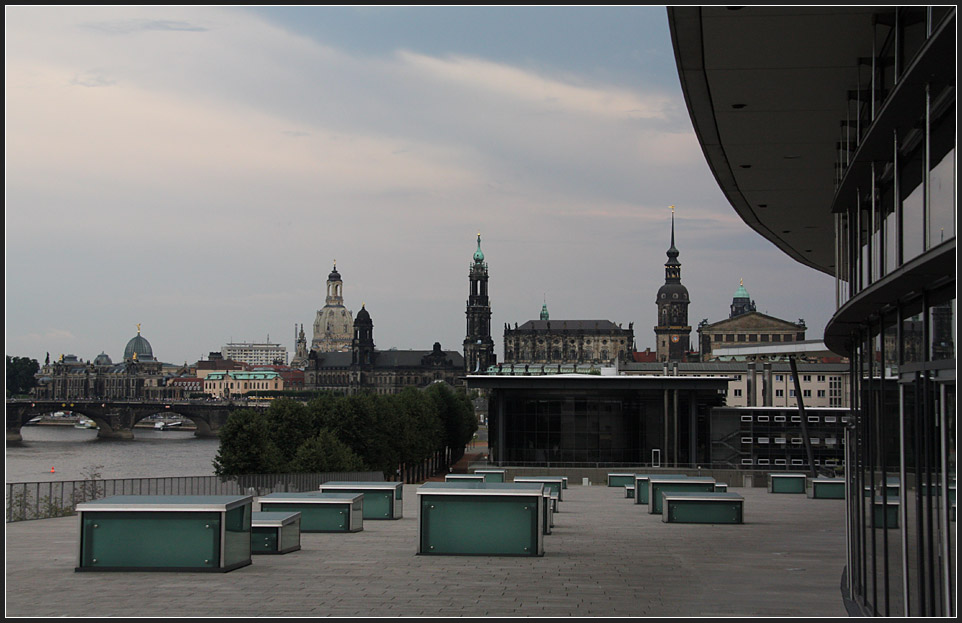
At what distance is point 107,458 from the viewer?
3915 inches

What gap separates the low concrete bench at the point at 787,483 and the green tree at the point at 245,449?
81.1 feet

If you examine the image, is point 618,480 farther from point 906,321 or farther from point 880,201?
point 906,321

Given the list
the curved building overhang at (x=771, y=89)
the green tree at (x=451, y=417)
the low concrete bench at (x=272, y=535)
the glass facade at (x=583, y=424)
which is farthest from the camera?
the green tree at (x=451, y=417)

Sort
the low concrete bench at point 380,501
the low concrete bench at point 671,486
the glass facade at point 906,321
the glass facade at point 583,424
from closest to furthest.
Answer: the glass facade at point 906,321, the low concrete bench at point 380,501, the low concrete bench at point 671,486, the glass facade at point 583,424

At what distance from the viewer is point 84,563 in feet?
40.5

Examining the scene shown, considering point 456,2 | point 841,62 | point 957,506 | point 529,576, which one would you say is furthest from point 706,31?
point 529,576

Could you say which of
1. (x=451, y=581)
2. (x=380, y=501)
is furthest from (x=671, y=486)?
(x=451, y=581)

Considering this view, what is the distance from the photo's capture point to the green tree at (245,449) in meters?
51.9

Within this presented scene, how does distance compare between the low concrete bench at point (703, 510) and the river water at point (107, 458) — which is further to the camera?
the river water at point (107, 458)

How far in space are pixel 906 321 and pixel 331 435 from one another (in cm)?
4760

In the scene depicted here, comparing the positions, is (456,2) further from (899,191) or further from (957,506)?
(957,506)

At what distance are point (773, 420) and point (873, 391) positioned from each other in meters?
51.6

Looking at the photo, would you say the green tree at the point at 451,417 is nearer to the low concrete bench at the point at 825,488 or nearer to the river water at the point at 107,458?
the river water at the point at 107,458

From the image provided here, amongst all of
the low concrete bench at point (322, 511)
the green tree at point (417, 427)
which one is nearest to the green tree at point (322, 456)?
the green tree at point (417, 427)
